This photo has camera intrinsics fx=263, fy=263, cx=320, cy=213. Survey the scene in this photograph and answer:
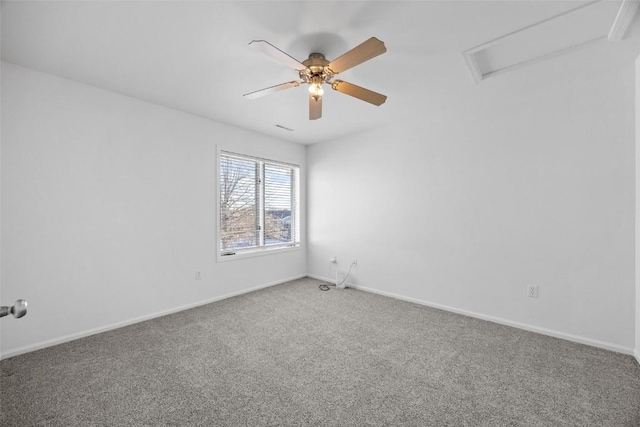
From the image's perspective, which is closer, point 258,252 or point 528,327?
point 528,327

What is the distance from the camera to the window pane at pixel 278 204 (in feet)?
14.5

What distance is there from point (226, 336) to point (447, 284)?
2632 millimetres

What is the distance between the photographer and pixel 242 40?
1.94 metres

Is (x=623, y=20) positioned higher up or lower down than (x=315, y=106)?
higher up

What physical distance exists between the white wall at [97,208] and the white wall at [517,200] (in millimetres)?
2505

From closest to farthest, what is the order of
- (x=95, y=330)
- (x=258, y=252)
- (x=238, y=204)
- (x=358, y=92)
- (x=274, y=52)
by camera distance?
(x=274, y=52)
(x=358, y=92)
(x=95, y=330)
(x=238, y=204)
(x=258, y=252)

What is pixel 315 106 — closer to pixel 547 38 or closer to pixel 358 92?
pixel 358 92

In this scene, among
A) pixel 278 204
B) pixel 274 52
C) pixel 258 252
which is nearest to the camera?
pixel 274 52

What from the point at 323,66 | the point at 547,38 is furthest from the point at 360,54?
the point at 547,38

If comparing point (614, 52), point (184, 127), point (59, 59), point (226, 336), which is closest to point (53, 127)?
point (59, 59)

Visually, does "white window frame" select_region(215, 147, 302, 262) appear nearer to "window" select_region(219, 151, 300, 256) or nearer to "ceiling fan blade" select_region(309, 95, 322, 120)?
"window" select_region(219, 151, 300, 256)

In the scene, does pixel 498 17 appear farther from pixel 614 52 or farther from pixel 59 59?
pixel 59 59

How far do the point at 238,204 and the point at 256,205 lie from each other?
1.09 ft

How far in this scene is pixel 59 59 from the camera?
2.18 metres
